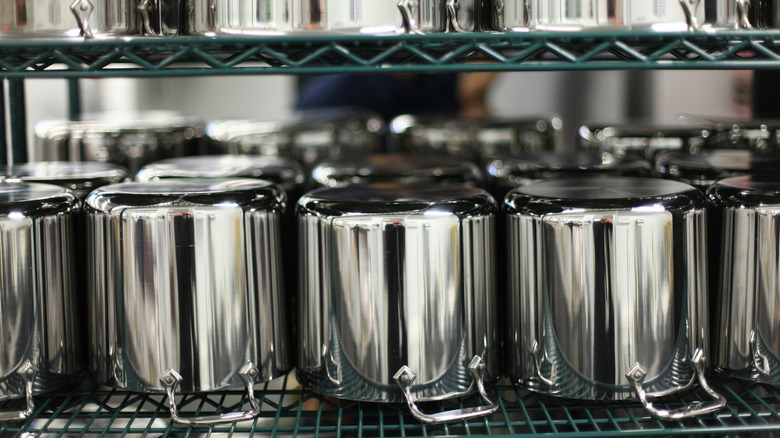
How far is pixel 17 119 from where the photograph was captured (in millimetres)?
1468

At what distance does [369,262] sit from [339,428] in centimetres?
19

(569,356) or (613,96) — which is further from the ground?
(613,96)

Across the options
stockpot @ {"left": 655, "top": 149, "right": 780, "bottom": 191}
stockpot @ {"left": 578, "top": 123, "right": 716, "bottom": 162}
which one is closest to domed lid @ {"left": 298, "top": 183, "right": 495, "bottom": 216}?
stockpot @ {"left": 655, "top": 149, "right": 780, "bottom": 191}

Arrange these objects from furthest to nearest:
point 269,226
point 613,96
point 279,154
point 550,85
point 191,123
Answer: point 550,85, point 613,96, point 191,123, point 279,154, point 269,226

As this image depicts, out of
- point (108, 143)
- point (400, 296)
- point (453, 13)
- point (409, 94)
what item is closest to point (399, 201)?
point (400, 296)

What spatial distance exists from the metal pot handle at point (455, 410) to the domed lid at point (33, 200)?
0.47m

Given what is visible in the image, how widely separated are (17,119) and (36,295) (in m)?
0.69

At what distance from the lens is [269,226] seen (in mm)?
934

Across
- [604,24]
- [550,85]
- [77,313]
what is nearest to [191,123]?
[77,313]

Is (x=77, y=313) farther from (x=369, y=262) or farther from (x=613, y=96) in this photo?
(x=613, y=96)

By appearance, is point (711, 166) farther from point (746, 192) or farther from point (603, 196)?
point (603, 196)

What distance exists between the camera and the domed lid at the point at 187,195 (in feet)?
2.92

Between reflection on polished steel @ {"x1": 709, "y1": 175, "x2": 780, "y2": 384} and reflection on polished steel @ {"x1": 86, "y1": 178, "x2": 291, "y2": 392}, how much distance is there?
57 cm

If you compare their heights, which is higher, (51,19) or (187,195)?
(51,19)
